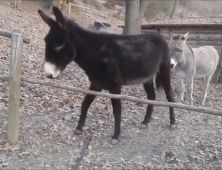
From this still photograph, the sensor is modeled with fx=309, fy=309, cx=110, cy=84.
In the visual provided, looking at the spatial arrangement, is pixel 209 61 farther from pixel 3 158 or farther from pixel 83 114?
pixel 3 158

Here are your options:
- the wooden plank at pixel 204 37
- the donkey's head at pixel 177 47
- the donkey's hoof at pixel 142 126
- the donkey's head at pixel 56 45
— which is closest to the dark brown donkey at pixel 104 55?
the donkey's head at pixel 56 45

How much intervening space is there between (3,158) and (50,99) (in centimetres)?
192

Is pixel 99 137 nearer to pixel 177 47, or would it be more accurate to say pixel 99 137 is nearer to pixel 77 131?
pixel 77 131

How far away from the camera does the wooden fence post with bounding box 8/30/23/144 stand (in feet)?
10.5

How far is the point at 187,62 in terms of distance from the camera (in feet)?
20.2

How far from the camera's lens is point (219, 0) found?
4244cm

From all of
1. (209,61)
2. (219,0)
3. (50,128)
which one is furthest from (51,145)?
(219,0)

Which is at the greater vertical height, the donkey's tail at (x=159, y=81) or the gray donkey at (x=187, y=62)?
the gray donkey at (x=187, y=62)

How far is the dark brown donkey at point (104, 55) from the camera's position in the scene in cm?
336

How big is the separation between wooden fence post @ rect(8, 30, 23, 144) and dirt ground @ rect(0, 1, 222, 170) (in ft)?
0.54

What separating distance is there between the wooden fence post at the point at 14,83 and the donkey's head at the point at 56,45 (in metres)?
0.29

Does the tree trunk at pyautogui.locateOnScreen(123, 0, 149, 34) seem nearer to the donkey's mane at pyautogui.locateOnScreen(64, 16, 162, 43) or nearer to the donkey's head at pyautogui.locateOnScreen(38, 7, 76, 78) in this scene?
the donkey's mane at pyautogui.locateOnScreen(64, 16, 162, 43)

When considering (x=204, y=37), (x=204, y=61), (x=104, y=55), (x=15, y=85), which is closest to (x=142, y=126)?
(x=104, y=55)

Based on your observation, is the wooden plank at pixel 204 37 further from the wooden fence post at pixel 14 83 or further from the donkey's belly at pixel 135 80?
the wooden fence post at pixel 14 83
